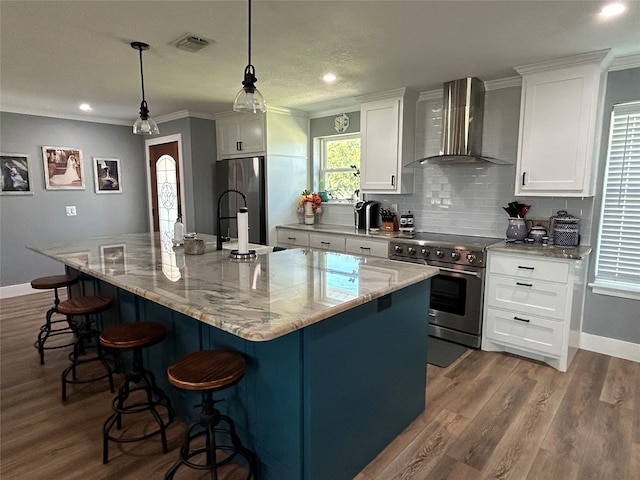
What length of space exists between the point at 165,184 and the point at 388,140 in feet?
11.2

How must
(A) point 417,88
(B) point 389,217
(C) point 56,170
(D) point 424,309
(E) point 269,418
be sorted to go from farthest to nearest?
(C) point 56,170 < (B) point 389,217 < (A) point 417,88 < (D) point 424,309 < (E) point 269,418

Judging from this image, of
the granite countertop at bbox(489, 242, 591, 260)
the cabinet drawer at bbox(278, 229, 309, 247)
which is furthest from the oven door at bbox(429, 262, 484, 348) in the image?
the cabinet drawer at bbox(278, 229, 309, 247)

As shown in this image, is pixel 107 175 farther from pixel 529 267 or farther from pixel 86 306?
pixel 529 267

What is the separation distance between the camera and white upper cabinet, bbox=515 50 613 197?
2.88 m

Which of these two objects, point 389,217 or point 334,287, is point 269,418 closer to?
point 334,287

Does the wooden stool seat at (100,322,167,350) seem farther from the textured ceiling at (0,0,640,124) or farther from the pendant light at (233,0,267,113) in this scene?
the textured ceiling at (0,0,640,124)

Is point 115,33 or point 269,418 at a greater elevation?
point 115,33

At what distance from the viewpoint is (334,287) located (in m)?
1.78

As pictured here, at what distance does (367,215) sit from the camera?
171 inches

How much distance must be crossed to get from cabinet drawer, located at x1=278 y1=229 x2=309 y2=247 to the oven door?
163cm

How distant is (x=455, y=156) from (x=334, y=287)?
90.8 inches

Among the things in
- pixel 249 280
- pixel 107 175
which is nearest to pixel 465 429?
pixel 249 280

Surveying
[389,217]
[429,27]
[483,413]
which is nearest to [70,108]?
[389,217]

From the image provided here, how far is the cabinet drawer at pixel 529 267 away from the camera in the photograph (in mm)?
2875
